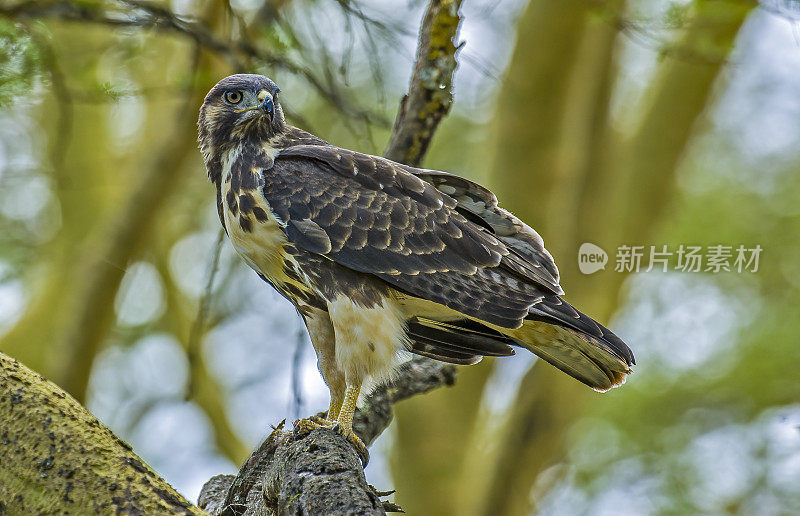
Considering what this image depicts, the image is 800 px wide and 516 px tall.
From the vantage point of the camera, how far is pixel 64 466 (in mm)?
2469

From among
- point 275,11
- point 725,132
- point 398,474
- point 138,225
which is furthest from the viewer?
point 725,132

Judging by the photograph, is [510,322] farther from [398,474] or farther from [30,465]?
[398,474]

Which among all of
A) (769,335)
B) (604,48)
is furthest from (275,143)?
(769,335)

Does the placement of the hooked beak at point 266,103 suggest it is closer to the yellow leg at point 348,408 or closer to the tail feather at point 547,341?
the tail feather at point 547,341

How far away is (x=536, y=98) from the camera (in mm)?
7219

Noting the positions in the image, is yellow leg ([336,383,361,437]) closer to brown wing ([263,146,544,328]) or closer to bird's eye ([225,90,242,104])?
brown wing ([263,146,544,328])

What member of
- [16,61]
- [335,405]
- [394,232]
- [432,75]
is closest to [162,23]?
[16,61]

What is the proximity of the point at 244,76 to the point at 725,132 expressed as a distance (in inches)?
298

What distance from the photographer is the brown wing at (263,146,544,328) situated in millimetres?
3957

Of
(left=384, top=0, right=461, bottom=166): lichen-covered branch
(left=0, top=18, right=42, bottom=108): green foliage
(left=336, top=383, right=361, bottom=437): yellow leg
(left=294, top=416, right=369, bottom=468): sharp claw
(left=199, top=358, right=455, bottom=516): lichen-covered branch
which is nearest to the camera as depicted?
(left=199, top=358, right=455, bottom=516): lichen-covered branch

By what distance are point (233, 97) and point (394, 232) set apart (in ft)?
3.74

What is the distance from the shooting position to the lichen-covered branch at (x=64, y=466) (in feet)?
7.95

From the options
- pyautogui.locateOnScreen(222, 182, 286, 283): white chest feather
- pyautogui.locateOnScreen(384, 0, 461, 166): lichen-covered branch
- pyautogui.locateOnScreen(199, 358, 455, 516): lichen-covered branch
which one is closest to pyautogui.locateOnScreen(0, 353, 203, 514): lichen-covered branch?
A: pyautogui.locateOnScreen(199, 358, 455, 516): lichen-covered branch

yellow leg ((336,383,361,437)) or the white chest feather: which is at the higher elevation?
the white chest feather
